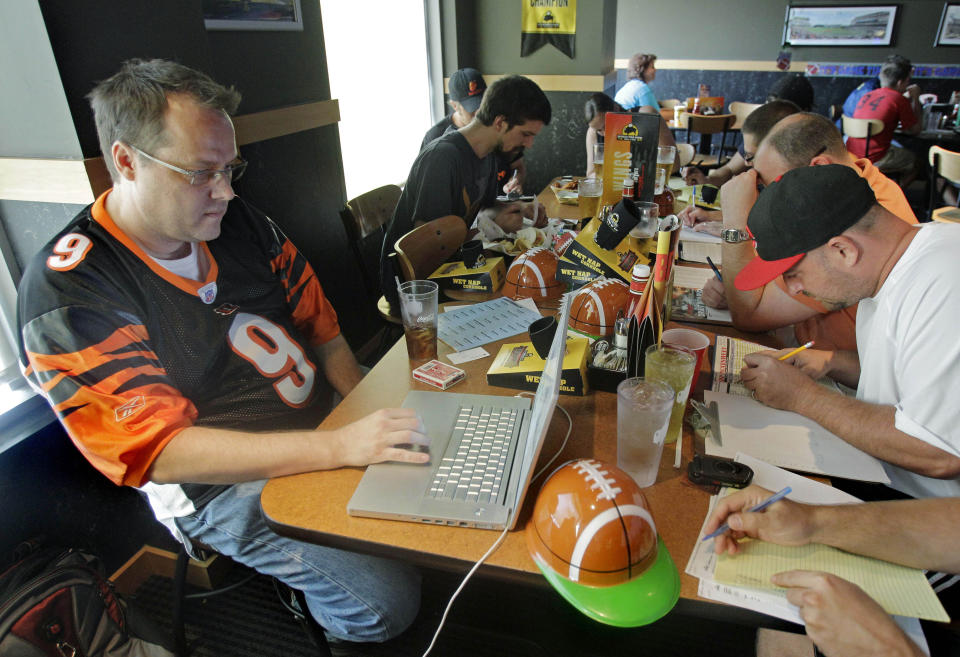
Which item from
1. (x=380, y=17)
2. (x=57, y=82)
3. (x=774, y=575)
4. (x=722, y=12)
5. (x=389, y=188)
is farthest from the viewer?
(x=722, y=12)

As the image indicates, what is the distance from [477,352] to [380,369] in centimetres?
25

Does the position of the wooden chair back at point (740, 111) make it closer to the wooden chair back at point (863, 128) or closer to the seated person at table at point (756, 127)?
the wooden chair back at point (863, 128)

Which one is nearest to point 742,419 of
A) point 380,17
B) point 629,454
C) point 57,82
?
point 629,454

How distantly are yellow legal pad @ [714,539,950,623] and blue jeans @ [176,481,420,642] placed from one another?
0.71 metres

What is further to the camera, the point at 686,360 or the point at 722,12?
the point at 722,12

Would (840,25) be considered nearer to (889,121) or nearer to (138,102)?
(889,121)

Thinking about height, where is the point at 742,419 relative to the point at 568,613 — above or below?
above

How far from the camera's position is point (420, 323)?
1.37 metres

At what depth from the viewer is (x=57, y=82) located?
1345mm

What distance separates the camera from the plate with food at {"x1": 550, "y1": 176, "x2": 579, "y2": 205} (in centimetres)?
300

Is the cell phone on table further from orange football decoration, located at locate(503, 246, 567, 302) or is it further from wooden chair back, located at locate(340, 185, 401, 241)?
wooden chair back, located at locate(340, 185, 401, 241)

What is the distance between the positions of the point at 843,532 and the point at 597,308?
0.70 metres

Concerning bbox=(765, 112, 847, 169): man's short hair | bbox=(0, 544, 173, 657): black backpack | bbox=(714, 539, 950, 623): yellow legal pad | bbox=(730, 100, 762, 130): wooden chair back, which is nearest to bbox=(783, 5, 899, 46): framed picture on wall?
bbox=(730, 100, 762, 130): wooden chair back

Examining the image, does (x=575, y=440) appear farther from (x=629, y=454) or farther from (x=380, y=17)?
(x=380, y=17)
